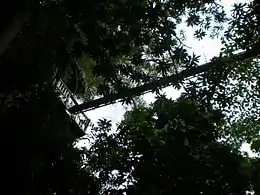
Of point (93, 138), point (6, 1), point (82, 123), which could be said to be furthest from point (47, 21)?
point (82, 123)

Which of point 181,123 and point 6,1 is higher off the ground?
point 6,1

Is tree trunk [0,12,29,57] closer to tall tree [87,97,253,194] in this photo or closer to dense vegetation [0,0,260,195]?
dense vegetation [0,0,260,195]

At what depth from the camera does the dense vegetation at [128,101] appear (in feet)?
19.1

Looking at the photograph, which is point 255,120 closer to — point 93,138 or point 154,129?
point 154,129

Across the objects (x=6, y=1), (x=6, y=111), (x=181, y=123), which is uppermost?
(x=6, y=1)

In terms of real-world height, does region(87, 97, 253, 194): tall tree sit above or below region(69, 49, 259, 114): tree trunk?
below

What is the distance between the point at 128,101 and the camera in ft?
19.9

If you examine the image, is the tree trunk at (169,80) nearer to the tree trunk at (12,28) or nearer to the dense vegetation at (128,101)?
the dense vegetation at (128,101)

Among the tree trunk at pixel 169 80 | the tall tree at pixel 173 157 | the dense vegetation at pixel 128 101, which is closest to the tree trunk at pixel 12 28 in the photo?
the dense vegetation at pixel 128 101

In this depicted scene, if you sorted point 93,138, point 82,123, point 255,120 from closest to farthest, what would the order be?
point 93,138 → point 255,120 → point 82,123

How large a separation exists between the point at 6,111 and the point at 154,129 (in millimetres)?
2204

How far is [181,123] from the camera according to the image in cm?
623

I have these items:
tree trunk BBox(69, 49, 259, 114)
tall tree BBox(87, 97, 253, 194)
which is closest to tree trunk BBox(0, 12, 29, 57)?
tree trunk BBox(69, 49, 259, 114)

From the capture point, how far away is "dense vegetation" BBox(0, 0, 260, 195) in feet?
19.1
